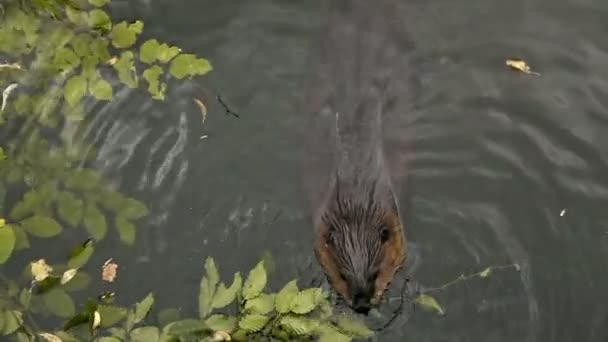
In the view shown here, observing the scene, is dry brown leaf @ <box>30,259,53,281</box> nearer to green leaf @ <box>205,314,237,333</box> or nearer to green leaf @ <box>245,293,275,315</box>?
green leaf @ <box>205,314,237,333</box>

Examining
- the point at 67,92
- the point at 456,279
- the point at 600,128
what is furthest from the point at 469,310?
the point at 67,92

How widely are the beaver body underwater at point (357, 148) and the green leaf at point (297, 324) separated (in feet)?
2.29

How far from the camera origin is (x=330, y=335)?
3.46 m

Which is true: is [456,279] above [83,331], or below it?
below

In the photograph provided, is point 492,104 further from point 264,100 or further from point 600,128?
point 264,100

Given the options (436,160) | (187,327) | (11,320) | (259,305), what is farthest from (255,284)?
(436,160)

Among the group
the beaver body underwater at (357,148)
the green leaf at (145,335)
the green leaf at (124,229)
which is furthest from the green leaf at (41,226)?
the beaver body underwater at (357,148)

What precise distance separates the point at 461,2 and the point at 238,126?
1754 millimetres

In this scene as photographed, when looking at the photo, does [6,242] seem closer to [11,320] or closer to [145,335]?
[11,320]

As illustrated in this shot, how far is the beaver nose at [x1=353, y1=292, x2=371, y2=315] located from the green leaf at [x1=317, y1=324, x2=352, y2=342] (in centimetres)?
58

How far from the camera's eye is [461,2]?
5.59 metres

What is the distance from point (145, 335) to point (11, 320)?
528 millimetres

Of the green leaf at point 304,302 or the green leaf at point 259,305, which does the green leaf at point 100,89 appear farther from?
the green leaf at point 304,302

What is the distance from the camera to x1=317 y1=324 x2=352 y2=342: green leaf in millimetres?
3451
